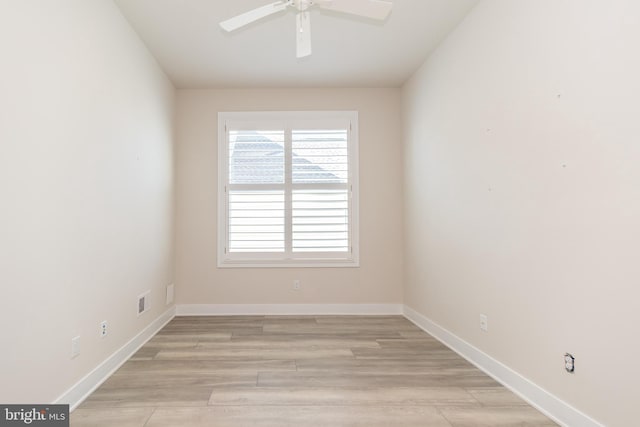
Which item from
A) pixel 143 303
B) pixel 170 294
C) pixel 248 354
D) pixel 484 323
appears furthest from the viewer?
pixel 170 294

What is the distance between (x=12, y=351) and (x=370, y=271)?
3.33 meters

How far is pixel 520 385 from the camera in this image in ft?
7.23

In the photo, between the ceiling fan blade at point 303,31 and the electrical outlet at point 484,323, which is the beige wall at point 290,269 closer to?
the electrical outlet at point 484,323

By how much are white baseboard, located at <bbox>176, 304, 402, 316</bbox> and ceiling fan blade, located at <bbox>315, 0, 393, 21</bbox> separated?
3.08 metres

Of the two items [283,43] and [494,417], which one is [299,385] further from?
[283,43]

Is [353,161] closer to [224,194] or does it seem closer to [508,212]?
[224,194]

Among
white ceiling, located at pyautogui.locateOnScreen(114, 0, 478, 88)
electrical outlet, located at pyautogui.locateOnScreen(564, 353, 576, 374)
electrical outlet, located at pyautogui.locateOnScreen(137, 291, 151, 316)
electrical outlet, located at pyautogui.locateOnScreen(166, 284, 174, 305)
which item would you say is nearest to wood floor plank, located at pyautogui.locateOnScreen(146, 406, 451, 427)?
electrical outlet, located at pyautogui.locateOnScreen(564, 353, 576, 374)

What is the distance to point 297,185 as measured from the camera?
429cm

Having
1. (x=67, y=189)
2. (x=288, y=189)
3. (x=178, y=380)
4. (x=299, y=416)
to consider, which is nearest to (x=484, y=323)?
(x=299, y=416)

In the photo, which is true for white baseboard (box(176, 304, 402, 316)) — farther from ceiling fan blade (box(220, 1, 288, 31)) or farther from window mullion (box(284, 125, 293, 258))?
ceiling fan blade (box(220, 1, 288, 31))

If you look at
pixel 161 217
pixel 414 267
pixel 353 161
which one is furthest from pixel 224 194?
pixel 414 267

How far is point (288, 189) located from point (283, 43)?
159 cm

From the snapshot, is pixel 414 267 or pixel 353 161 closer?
pixel 414 267

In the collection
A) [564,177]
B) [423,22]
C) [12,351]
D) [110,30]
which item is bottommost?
[12,351]
